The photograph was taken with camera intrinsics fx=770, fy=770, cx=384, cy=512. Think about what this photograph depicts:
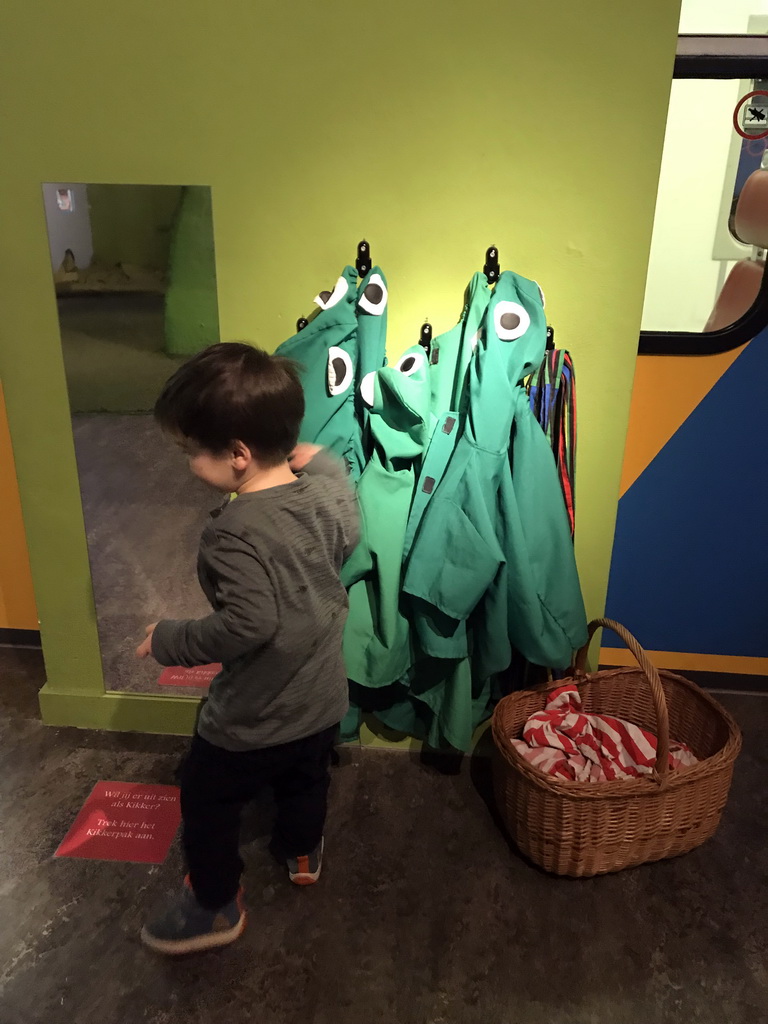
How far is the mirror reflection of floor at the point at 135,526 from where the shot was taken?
1734 millimetres

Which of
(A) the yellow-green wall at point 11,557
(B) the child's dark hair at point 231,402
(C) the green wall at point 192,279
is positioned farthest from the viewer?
(A) the yellow-green wall at point 11,557

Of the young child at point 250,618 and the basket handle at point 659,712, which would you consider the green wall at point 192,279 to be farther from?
the basket handle at point 659,712

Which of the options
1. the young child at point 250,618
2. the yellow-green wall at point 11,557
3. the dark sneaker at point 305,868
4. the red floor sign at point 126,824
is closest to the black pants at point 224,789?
the young child at point 250,618

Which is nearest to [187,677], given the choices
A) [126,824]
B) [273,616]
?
[126,824]

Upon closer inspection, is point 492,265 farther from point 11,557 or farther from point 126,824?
point 11,557

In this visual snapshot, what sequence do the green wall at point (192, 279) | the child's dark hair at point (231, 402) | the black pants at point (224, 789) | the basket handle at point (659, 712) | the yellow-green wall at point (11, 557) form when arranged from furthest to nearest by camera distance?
1. the yellow-green wall at point (11, 557)
2. the green wall at point (192, 279)
3. the basket handle at point (659, 712)
4. the black pants at point (224, 789)
5. the child's dark hair at point (231, 402)

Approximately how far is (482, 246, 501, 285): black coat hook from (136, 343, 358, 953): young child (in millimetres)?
490

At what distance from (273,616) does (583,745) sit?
2.99ft

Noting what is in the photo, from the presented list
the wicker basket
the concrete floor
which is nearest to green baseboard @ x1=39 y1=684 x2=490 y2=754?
the wicker basket

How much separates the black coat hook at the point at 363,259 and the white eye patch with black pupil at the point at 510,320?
0.28 m

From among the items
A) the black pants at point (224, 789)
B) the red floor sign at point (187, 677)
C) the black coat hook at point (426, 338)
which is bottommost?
the red floor sign at point (187, 677)

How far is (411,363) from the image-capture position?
1540 mm

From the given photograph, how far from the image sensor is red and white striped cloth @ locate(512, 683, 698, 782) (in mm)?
1658

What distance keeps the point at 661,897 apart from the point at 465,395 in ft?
3.60
